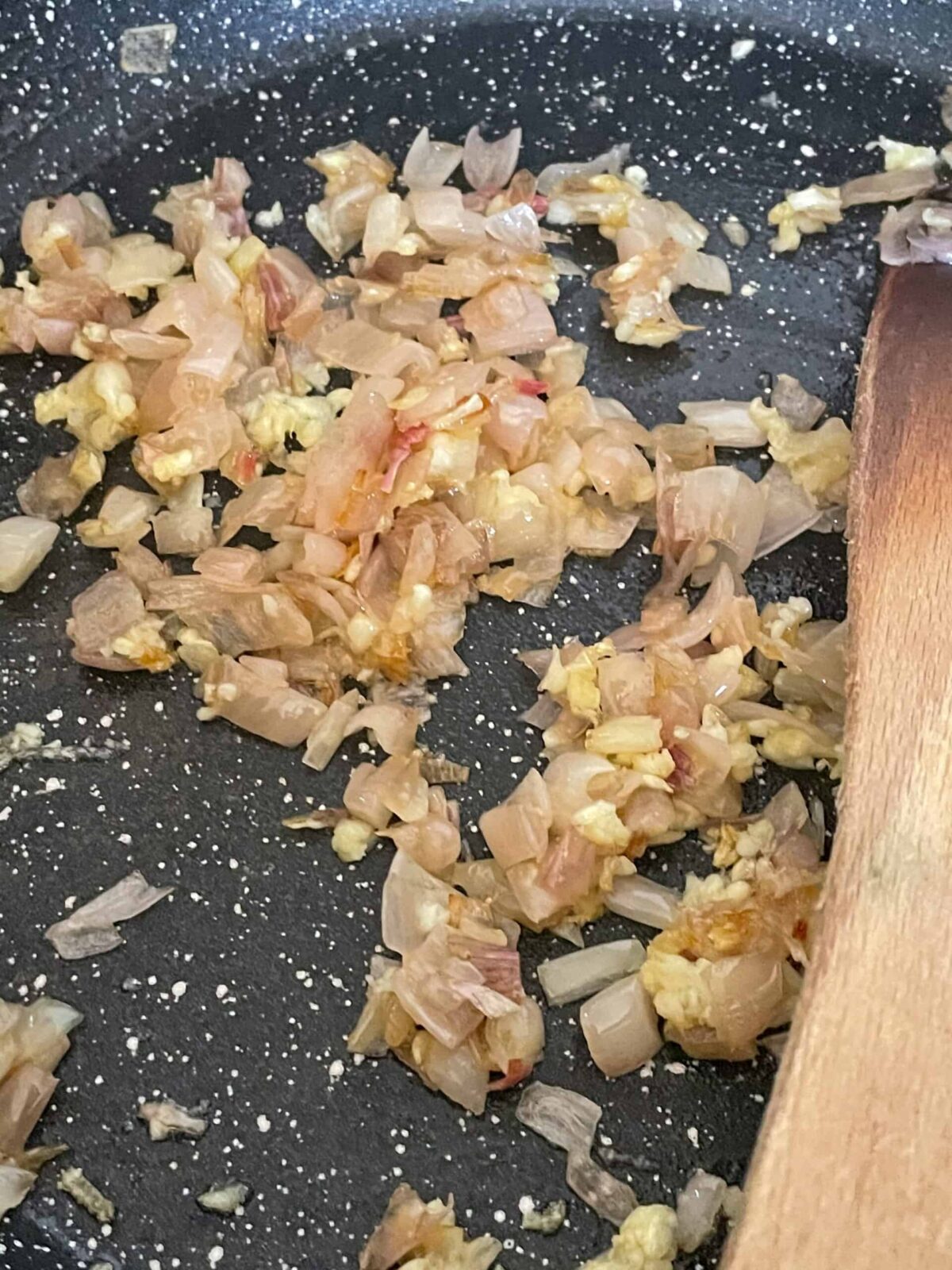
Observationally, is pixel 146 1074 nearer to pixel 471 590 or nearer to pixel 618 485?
pixel 471 590

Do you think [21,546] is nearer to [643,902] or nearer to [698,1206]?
[643,902]

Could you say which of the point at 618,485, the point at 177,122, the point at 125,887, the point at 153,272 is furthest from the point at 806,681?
the point at 177,122

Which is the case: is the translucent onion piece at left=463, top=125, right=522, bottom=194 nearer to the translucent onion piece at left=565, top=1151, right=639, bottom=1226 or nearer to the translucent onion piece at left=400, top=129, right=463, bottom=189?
the translucent onion piece at left=400, top=129, right=463, bottom=189

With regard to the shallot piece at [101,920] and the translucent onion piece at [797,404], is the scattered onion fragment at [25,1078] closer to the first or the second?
the shallot piece at [101,920]

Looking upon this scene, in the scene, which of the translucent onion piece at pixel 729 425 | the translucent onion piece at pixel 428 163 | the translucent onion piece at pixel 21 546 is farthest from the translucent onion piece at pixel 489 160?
the translucent onion piece at pixel 21 546

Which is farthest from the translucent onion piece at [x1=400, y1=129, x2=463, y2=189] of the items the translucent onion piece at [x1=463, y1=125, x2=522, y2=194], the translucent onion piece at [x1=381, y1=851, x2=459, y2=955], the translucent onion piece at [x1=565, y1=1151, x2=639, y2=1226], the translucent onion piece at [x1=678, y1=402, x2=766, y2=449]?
the translucent onion piece at [x1=565, y1=1151, x2=639, y2=1226]

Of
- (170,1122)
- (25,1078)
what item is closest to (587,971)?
(170,1122)
